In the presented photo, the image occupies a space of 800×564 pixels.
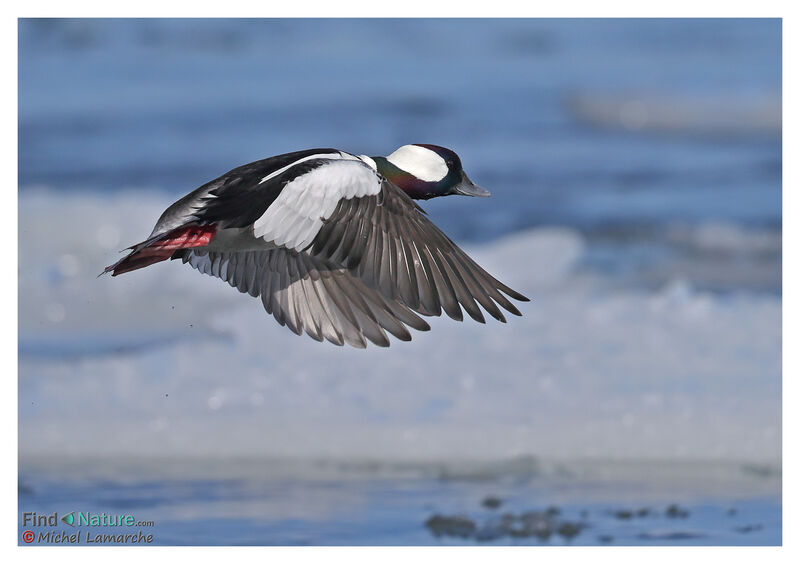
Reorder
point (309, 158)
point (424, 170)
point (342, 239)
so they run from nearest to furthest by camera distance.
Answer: point (342, 239), point (309, 158), point (424, 170)

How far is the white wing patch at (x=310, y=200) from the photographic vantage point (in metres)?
5.16

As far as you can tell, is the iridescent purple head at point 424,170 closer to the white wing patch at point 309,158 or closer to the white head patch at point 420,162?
the white head patch at point 420,162

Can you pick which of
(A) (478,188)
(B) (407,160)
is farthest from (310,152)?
(A) (478,188)

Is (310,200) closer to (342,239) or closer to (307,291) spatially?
(342,239)

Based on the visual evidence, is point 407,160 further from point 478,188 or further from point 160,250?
point 160,250

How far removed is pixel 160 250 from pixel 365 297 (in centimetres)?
117

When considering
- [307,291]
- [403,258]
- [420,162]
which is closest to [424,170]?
[420,162]

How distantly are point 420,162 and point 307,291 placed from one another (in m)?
1.01

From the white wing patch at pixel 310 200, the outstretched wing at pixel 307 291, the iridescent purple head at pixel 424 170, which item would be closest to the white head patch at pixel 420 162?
the iridescent purple head at pixel 424 170

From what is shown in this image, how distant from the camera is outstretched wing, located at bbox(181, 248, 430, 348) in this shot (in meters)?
6.08

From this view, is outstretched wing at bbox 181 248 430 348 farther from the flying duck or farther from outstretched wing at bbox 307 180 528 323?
outstretched wing at bbox 307 180 528 323

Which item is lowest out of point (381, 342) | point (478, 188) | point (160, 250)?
point (381, 342)

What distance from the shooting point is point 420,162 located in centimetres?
641

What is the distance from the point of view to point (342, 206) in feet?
17.1
